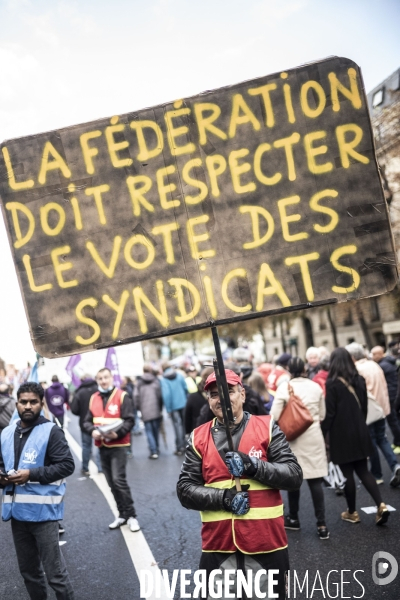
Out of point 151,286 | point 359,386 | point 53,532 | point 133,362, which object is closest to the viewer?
point 151,286

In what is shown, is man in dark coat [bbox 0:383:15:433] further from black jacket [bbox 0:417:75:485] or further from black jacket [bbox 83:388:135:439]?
black jacket [bbox 0:417:75:485]

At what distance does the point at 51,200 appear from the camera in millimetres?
3248

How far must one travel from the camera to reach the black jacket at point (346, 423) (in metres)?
5.85

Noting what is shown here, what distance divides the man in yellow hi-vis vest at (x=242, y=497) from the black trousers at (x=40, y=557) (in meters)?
1.47

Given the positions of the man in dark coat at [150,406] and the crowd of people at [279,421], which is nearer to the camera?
the crowd of people at [279,421]

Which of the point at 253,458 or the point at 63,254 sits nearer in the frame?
the point at 253,458

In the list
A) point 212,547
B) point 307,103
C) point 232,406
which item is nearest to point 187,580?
point 212,547

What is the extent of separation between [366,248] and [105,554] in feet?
14.2

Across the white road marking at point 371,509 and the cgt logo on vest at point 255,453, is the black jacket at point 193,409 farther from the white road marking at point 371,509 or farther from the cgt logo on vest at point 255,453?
the cgt logo on vest at point 255,453

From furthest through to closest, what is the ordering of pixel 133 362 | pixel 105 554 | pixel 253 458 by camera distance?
pixel 133 362 → pixel 105 554 → pixel 253 458

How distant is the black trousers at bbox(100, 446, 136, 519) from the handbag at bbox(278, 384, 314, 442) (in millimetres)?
2021

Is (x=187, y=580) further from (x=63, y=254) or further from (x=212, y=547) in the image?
(x=63, y=254)

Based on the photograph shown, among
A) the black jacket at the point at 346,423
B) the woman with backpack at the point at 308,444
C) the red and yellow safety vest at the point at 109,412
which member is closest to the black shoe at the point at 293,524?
the woman with backpack at the point at 308,444

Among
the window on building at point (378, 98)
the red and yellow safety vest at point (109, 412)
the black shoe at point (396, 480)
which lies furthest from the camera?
the window on building at point (378, 98)
